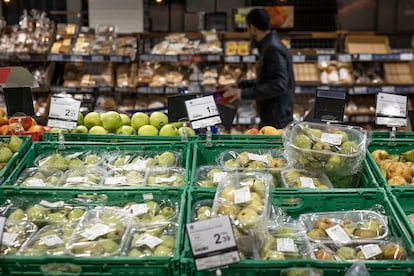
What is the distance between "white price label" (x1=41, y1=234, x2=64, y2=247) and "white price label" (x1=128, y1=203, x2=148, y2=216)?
1.04 feet

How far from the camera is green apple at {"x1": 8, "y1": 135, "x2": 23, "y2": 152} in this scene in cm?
265

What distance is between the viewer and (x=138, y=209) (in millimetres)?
2113

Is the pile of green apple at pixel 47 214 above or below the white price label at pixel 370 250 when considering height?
above

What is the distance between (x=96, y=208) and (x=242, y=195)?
0.61 metres

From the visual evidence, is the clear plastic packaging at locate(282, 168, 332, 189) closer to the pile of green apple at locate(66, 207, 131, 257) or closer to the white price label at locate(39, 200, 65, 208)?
the pile of green apple at locate(66, 207, 131, 257)

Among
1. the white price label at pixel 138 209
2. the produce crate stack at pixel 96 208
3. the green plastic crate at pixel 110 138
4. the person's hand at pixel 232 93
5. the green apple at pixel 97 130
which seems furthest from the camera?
the person's hand at pixel 232 93

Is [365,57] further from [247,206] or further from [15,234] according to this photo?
[15,234]

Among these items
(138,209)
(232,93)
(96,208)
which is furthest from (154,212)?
(232,93)

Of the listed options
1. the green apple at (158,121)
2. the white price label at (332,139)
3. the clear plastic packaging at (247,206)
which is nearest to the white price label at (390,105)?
the white price label at (332,139)

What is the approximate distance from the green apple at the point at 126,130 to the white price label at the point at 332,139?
3.92 ft

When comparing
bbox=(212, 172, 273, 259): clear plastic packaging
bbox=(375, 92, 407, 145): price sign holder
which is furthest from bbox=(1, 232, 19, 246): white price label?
bbox=(375, 92, 407, 145): price sign holder

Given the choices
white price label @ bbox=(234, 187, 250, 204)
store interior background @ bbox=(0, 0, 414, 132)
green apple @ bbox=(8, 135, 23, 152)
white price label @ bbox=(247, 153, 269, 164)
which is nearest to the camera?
white price label @ bbox=(234, 187, 250, 204)

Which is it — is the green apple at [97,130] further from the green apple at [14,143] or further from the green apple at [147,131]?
the green apple at [14,143]

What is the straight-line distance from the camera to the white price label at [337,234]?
1923mm
